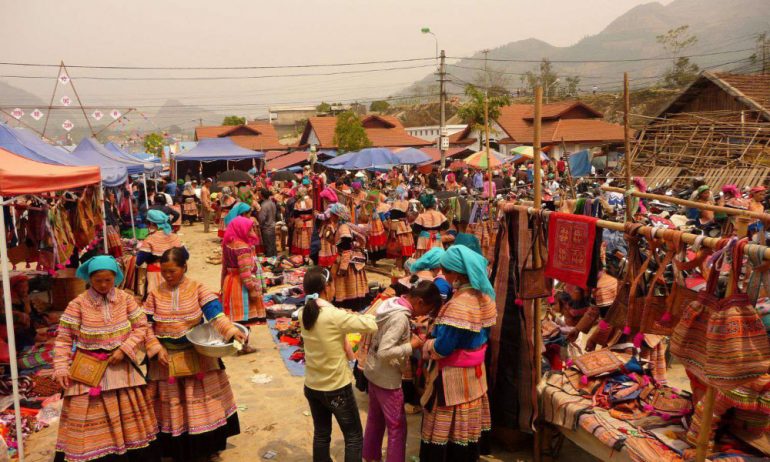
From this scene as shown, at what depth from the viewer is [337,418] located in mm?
4008

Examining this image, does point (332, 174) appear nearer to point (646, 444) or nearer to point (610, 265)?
point (610, 265)

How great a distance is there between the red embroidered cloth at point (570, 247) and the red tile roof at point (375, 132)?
34962 mm

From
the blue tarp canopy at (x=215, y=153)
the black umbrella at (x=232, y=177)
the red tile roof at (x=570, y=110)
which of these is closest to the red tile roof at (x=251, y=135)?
the red tile roof at (x=570, y=110)

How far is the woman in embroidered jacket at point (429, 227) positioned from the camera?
871 cm

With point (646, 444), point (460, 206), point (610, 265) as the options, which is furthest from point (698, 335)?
point (460, 206)

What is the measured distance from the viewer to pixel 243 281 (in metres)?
6.91

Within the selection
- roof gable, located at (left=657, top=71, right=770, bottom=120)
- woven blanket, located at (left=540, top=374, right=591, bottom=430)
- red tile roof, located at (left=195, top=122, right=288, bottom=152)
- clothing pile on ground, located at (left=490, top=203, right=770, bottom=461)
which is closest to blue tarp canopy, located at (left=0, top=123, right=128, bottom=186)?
clothing pile on ground, located at (left=490, top=203, right=770, bottom=461)

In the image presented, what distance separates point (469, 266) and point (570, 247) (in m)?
0.77

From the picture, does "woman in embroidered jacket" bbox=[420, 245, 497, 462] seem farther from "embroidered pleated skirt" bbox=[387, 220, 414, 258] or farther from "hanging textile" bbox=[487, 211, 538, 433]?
"embroidered pleated skirt" bbox=[387, 220, 414, 258]

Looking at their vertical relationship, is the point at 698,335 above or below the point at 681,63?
below

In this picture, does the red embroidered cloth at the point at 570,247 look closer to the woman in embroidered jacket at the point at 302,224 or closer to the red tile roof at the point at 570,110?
the woman in embroidered jacket at the point at 302,224

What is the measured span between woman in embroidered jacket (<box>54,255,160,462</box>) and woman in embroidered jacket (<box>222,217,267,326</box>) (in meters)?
2.54

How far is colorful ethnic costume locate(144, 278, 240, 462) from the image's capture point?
13.9 ft

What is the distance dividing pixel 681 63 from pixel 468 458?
2810 inches
